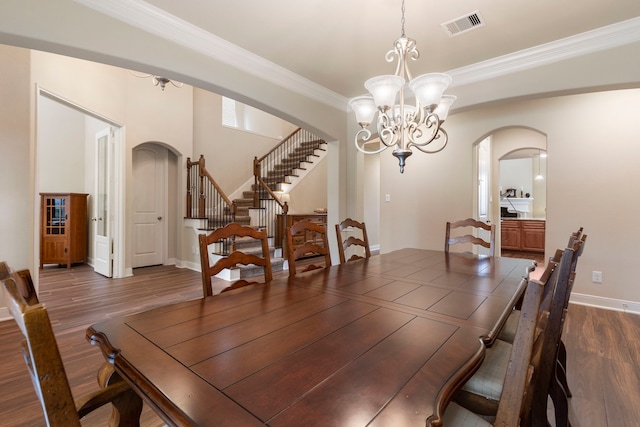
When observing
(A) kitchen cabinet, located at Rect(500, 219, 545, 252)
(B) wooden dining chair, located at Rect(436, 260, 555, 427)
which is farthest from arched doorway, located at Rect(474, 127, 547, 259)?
(B) wooden dining chair, located at Rect(436, 260, 555, 427)

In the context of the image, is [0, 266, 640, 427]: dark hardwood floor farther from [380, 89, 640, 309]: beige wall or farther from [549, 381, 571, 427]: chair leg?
[380, 89, 640, 309]: beige wall

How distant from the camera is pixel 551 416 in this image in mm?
1743

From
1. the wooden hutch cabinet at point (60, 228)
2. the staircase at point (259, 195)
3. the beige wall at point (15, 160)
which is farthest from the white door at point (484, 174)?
the wooden hutch cabinet at point (60, 228)

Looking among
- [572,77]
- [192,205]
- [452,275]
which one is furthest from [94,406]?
[192,205]

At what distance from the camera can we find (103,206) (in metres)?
5.09

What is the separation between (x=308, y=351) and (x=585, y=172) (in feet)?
14.0

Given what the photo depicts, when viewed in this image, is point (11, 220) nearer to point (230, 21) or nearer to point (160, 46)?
point (160, 46)

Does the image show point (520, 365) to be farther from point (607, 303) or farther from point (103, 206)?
point (103, 206)

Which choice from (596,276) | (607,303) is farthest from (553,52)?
(607,303)

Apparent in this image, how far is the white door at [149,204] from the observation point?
224 inches

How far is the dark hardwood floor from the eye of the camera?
1739 millimetres

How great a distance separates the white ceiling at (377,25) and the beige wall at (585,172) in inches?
57.4

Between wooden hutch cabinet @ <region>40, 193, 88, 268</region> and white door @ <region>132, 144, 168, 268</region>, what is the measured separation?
3.62ft

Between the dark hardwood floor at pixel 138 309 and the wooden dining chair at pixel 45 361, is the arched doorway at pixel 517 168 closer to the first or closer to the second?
the dark hardwood floor at pixel 138 309
